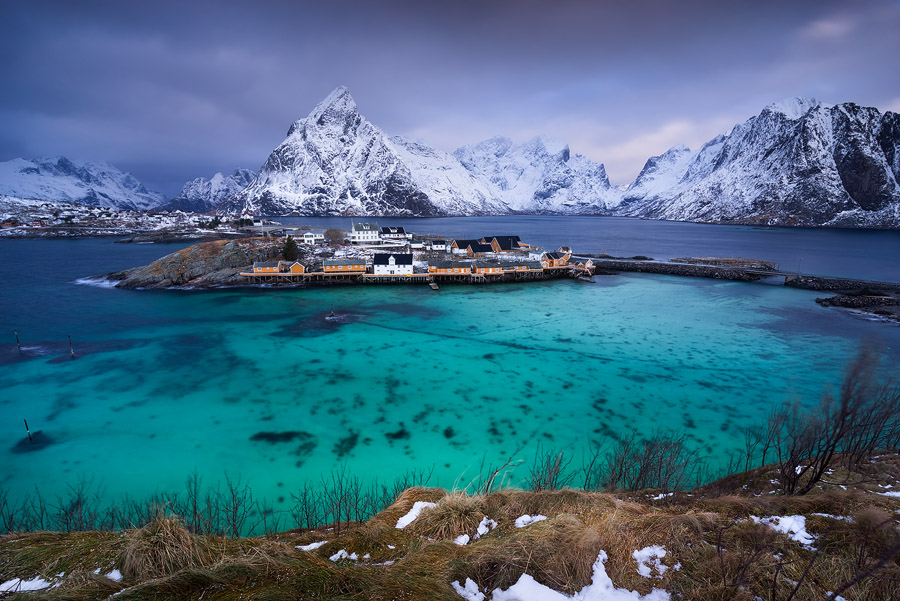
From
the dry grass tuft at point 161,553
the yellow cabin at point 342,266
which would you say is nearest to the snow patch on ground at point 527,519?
the dry grass tuft at point 161,553

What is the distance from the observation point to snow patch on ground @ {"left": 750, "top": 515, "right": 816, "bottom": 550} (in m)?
4.71

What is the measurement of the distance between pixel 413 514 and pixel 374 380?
17376 millimetres

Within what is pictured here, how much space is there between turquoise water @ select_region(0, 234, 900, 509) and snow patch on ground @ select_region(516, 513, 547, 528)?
31.1ft

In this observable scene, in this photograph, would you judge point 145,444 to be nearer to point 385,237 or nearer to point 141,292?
point 141,292

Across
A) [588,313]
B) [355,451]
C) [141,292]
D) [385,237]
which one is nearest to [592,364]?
[588,313]

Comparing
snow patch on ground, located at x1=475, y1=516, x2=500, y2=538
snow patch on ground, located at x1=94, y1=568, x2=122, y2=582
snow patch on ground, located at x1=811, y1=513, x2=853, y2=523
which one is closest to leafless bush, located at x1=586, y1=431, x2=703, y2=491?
snow patch on ground, located at x1=811, y1=513, x2=853, y2=523

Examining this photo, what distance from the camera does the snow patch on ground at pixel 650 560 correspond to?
3.98m

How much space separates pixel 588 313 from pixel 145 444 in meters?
35.9

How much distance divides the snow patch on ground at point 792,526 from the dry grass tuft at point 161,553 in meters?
7.09

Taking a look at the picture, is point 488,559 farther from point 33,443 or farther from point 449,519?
point 33,443

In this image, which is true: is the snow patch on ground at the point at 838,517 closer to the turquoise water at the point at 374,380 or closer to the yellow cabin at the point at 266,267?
the turquoise water at the point at 374,380

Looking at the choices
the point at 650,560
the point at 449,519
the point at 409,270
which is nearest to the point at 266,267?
the point at 409,270

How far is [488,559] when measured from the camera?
151 inches

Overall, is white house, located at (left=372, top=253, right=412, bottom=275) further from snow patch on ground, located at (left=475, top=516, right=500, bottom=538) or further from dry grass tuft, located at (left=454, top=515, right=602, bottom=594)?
dry grass tuft, located at (left=454, top=515, right=602, bottom=594)
